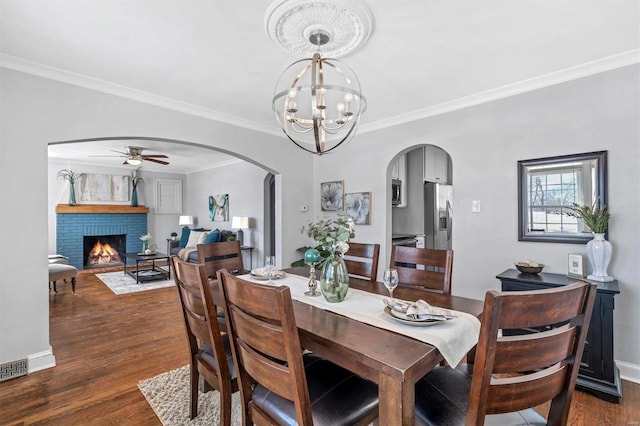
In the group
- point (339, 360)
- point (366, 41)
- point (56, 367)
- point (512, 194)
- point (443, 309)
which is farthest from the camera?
point (512, 194)

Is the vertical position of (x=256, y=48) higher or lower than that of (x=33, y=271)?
higher

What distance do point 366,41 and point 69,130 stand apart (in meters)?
2.64

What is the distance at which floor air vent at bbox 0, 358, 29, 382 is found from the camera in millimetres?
2273

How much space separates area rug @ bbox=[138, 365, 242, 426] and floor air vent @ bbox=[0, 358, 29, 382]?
1020 millimetres

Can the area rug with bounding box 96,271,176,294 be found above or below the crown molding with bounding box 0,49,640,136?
below

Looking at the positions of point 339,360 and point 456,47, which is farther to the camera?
point 456,47

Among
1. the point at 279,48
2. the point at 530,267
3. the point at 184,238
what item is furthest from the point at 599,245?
the point at 184,238

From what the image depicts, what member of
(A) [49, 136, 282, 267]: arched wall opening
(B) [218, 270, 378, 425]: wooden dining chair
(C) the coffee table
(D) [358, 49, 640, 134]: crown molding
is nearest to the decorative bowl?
(D) [358, 49, 640, 134]: crown molding

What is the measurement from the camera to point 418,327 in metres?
1.26

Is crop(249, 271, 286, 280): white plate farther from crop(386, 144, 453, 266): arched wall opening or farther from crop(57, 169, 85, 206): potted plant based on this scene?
crop(57, 169, 85, 206): potted plant

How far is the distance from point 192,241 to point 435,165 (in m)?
5.47

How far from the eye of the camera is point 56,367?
246 cm

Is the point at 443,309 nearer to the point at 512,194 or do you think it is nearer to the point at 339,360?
the point at 339,360

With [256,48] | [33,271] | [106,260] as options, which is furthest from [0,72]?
[106,260]
